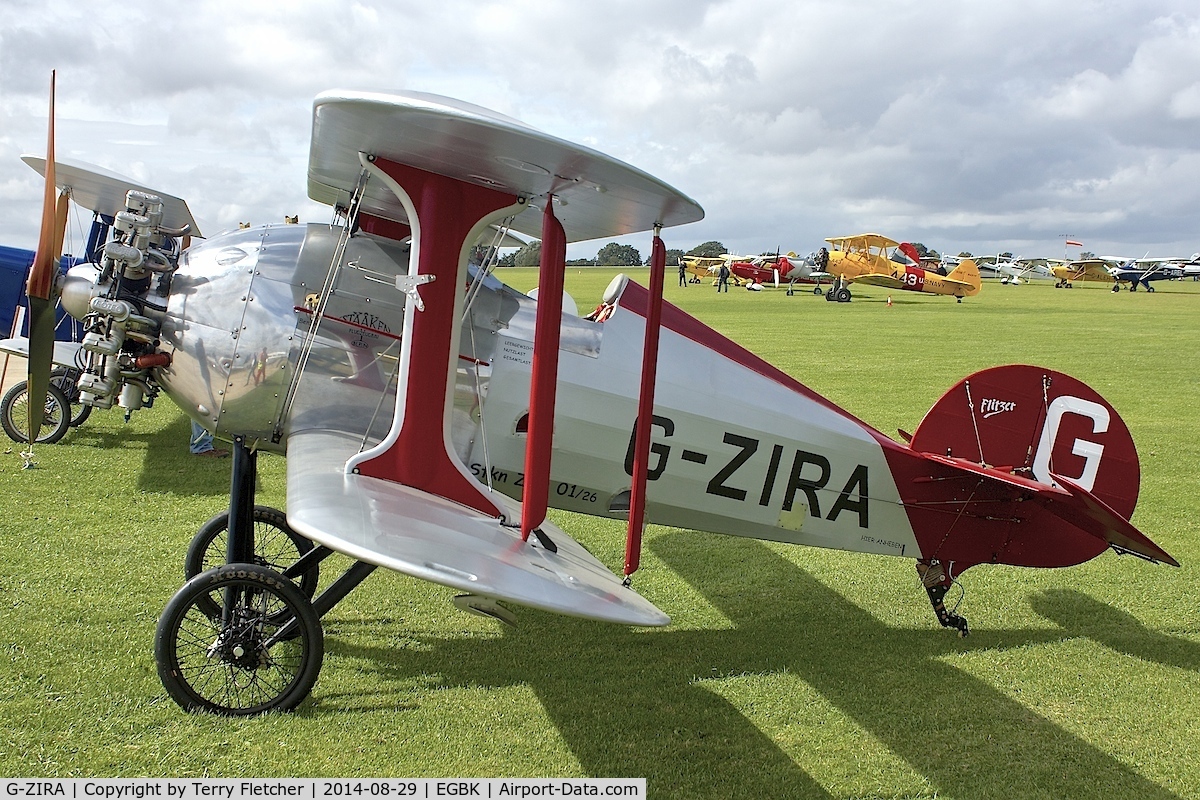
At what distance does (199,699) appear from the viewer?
12.6 ft

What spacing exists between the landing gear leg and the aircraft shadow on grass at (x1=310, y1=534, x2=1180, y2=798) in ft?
0.34

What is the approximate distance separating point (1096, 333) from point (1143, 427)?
14.5 metres

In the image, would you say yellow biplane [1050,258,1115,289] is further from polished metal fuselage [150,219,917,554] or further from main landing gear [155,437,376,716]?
main landing gear [155,437,376,716]

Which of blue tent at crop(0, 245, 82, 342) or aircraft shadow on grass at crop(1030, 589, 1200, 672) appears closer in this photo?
aircraft shadow on grass at crop(1030, 589, 1200, 672)

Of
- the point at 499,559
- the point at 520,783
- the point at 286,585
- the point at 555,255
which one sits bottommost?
the point at 520,783

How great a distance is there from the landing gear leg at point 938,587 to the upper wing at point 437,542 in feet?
7.95

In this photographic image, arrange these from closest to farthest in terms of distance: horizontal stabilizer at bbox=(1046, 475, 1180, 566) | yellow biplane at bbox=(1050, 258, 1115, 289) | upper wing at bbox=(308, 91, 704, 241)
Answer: upper wing at bbox=(308, 91, 704, 241)
horizontal stabilizer at bbox=(1046, 475, 1180, 566)
yellow biplane at bbox=(1050, 258, 1115, 289)

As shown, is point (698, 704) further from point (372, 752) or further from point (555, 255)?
point (555, 255)

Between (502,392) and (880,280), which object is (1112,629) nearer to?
(502,392)

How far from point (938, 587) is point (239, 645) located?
4.04 metres

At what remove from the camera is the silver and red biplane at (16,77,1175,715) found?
339 cm

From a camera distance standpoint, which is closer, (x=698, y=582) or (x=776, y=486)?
(x=776, y=486)

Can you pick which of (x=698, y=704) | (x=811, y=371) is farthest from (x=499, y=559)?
(x=811, y=371)
